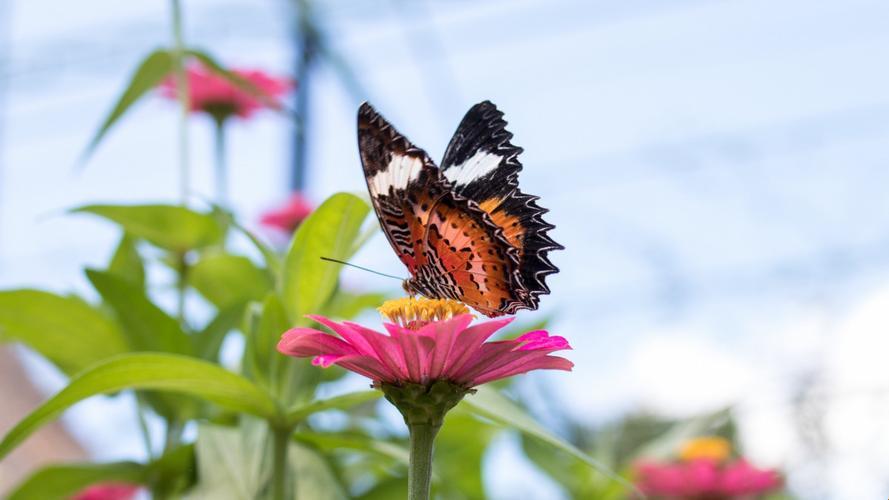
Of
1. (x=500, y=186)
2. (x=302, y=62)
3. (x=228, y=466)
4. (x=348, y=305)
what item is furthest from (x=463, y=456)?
(x=302, y=62)

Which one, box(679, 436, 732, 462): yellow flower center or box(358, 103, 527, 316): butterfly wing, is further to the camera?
box(679, 436, 732, 462): yellow flower center

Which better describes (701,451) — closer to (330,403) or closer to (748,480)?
(748,480)

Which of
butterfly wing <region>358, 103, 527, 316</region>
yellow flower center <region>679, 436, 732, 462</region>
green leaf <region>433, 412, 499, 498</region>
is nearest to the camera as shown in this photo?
butterfly wing <region>358, 103, 527, 316</region>

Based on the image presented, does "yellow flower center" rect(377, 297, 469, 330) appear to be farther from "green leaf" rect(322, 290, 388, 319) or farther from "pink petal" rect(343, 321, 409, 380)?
"green leaf" rect(322, 290, 388, 319)

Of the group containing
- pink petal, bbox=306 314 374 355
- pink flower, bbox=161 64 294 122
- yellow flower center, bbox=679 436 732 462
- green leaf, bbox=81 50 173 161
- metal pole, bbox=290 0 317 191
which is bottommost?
pink petal, bbox=306 314 374 355

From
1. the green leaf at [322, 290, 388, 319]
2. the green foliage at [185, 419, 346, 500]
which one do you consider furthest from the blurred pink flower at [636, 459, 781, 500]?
the green foliage at [185, 419, 346, 500]

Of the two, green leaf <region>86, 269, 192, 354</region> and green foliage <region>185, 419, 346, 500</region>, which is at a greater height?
green leaf <region>86, 269, 192, 354</region>

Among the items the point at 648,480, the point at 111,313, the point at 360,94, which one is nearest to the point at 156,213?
the point at 111,313

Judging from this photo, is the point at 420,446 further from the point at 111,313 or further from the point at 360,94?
the point at 360,94
